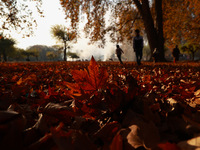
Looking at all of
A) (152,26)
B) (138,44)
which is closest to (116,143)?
(138,44)

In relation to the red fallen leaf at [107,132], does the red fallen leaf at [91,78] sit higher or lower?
higher

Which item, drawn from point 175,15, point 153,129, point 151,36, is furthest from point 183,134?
point 175,15

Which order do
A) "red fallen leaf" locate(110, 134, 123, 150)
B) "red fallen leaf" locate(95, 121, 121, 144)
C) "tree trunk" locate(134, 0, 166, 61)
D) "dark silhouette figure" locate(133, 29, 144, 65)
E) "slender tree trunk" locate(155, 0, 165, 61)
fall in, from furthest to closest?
"slender tree trunk" locate(155, 0, 165, 61)
"tree trunk" locate(134, 0, 166, 61)
"dark silhouette figure" locate(133, 29, 144, 65)
"red fallen leaf" locate(95, 121, 121, 144)
"red fallen leaf" locate(110, 134, 123, 150)

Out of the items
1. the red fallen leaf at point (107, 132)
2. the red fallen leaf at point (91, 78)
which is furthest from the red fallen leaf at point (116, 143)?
the red fallen leaf at point (91, 78)

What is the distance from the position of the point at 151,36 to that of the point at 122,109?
10.7 meters

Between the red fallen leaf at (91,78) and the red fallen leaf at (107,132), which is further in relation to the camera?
the red fallen leaf at (91,78)

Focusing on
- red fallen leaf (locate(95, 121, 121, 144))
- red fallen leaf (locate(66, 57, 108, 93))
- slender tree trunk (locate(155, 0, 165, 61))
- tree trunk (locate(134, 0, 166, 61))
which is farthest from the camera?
slender tree trunk (locate(155, 0, 165, 61))

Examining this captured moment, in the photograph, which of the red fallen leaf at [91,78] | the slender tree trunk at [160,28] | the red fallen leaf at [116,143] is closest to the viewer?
the red fallen leaf at [116,143]

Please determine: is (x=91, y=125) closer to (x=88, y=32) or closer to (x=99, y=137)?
(x=99, y=137)

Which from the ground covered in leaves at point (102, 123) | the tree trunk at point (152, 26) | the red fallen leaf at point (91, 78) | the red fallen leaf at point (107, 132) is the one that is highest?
the tree trunk at point (152, 26)

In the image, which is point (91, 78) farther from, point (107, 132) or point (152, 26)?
point (152, 26)

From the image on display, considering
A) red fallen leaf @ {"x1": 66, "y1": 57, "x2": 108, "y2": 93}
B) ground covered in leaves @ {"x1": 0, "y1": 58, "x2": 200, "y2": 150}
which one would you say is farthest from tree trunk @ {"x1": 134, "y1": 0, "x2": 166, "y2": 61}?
red fallen leaf @ {"x1": 66, "y1": 57, "x2": 108, "y2": 93}

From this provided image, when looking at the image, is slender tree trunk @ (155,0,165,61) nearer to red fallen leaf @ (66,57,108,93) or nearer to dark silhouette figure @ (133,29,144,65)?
dark silhouette figure @ (133,29,144,65)

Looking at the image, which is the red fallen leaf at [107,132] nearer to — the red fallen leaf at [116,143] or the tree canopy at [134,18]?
the red fallen leaf at [116,143]
